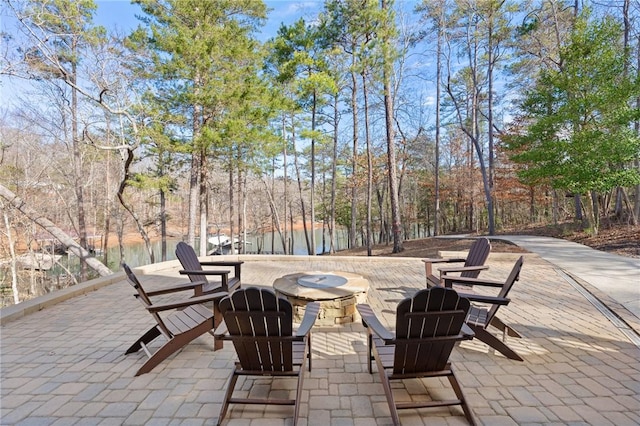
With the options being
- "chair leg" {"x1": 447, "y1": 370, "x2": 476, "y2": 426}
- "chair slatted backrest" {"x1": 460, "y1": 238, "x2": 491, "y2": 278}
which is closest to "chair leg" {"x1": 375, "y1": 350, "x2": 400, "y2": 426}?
"chair leg" {"x1": 447, "y1": 370, "x2": 476, "y2": 426}

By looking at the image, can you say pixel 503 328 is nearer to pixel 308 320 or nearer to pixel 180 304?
pixel 308 320

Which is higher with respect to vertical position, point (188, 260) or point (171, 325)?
point (188, 260)

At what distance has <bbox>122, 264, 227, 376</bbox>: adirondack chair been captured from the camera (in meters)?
2.35

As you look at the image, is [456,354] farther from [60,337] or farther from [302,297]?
[60,337]

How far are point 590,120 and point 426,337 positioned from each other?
9.57m

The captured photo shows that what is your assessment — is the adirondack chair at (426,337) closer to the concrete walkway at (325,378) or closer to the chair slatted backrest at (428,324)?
the chair slatted backrest at (428,324)

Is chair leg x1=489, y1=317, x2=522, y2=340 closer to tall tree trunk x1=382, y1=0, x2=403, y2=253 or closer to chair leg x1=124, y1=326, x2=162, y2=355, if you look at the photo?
chair leg x1=124, y1=326, x2=162, y2=355

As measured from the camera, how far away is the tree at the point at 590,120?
707 cm

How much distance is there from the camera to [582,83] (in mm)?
7633

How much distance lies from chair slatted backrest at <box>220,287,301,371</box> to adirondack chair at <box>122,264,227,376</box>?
0.81m

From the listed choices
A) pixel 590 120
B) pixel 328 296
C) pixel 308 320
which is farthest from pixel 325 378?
pixel 590 120

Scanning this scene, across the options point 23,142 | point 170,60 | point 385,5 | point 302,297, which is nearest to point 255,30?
point 170,60

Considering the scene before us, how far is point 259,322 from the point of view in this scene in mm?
1788

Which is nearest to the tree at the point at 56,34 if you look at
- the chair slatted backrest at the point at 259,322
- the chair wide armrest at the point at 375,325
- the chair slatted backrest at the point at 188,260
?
the chair slatted backrest at the point at 188,260
